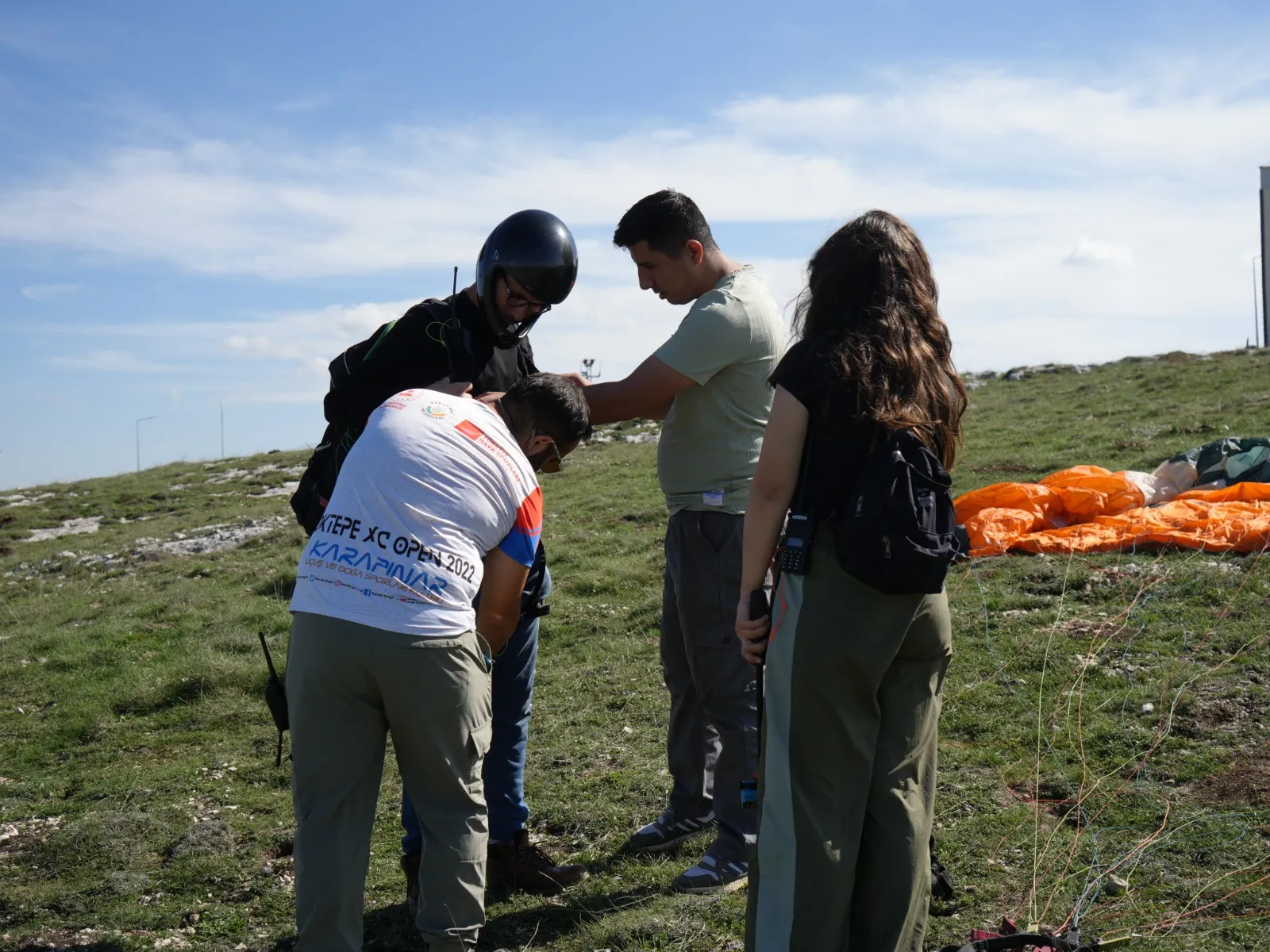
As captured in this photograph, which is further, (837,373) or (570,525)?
(570,525)

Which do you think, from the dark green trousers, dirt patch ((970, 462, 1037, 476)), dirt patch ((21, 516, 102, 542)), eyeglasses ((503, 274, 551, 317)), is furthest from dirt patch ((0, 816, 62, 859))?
dirt patch ((21, 516, 102, 542))

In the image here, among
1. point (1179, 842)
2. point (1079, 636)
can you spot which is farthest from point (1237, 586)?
point (1179, 842)

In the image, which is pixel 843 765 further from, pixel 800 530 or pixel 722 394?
pixel 722 394

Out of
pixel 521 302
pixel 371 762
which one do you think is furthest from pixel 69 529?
pixel 371 762

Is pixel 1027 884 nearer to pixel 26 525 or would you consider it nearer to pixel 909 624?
pixel 909 624

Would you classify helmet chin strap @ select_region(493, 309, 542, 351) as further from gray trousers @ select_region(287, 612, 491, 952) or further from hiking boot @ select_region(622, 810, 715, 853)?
hiking boot @ select_region(622, 810, 715, 853)

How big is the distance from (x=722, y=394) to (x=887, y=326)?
1.48 m

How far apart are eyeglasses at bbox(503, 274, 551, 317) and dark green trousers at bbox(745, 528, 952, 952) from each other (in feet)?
5.93

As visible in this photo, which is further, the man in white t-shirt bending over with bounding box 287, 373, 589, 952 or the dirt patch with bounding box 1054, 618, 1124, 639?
the dirt patch with bounding box 1054, 618, 1124, 639

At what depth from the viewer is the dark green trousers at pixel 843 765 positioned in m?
2.96

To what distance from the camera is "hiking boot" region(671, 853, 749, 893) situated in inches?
170

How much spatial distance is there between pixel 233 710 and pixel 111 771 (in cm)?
114

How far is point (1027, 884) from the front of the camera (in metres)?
4.11

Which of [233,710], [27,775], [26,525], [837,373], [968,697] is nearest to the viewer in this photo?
[837,373]
